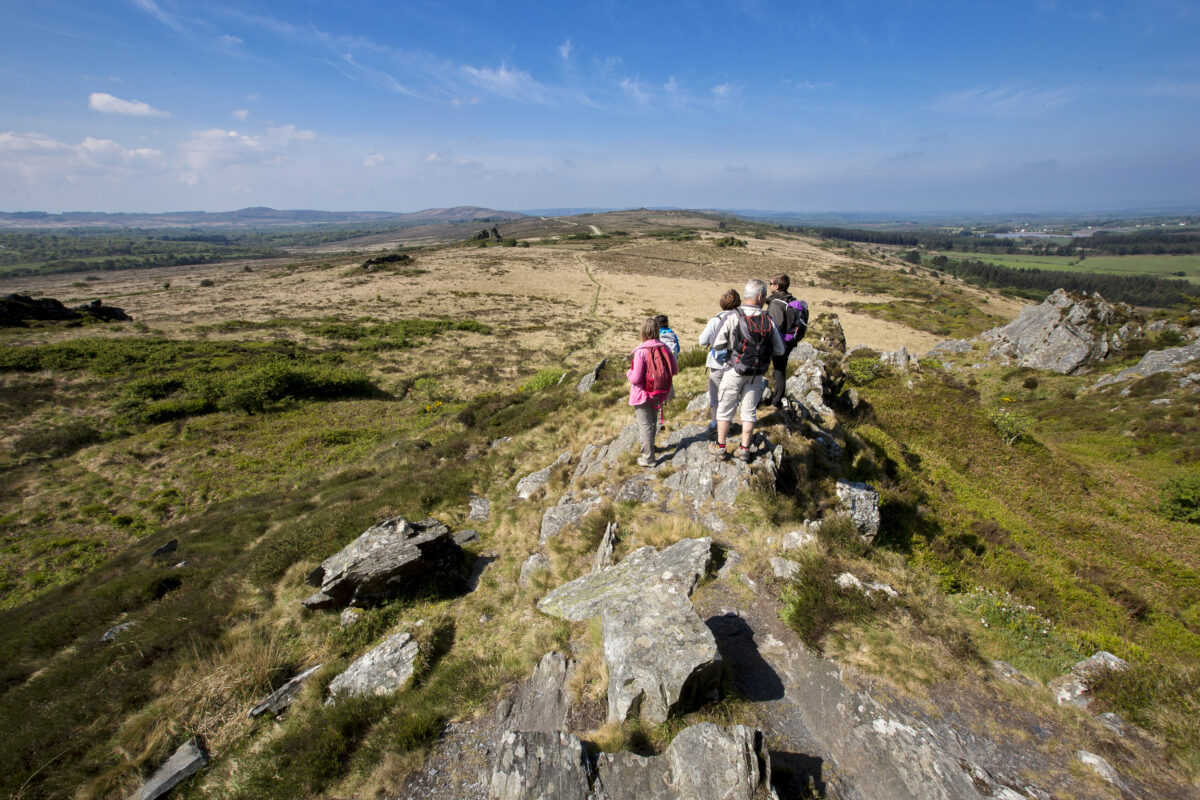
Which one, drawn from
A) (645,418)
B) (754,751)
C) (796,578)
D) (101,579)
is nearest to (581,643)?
(754,751)

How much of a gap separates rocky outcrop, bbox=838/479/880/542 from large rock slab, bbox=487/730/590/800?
535 cm

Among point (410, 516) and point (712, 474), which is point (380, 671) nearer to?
point (410, 516)

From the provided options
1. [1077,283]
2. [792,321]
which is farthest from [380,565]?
[1077,283]

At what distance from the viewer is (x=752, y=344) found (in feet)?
21.9

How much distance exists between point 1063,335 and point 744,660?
33.4m

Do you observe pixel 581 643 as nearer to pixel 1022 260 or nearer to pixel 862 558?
pixel 862 558

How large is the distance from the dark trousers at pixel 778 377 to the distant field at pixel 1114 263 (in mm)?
164332

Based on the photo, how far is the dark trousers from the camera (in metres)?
8.72

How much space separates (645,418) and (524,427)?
335 inches

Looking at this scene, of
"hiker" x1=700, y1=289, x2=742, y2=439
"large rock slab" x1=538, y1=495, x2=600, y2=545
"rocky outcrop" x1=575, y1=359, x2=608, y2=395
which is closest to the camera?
"hiker" x1=700, y1=289, x2=742, y2=439

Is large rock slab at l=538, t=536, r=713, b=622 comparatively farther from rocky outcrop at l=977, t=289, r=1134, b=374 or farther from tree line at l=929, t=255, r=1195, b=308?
tree line at l=929, t=255, r=1195, b=308

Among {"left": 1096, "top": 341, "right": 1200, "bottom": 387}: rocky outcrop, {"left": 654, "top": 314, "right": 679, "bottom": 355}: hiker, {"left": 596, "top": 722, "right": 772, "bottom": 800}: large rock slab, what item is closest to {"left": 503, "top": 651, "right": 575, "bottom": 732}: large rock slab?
{"left": 596, "top": 722, "right": 772, "bottom": 800}: large rock slab

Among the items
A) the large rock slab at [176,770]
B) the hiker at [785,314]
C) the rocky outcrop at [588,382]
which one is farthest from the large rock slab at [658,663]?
the rocky outcrop at [588,382]

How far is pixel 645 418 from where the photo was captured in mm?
8039
